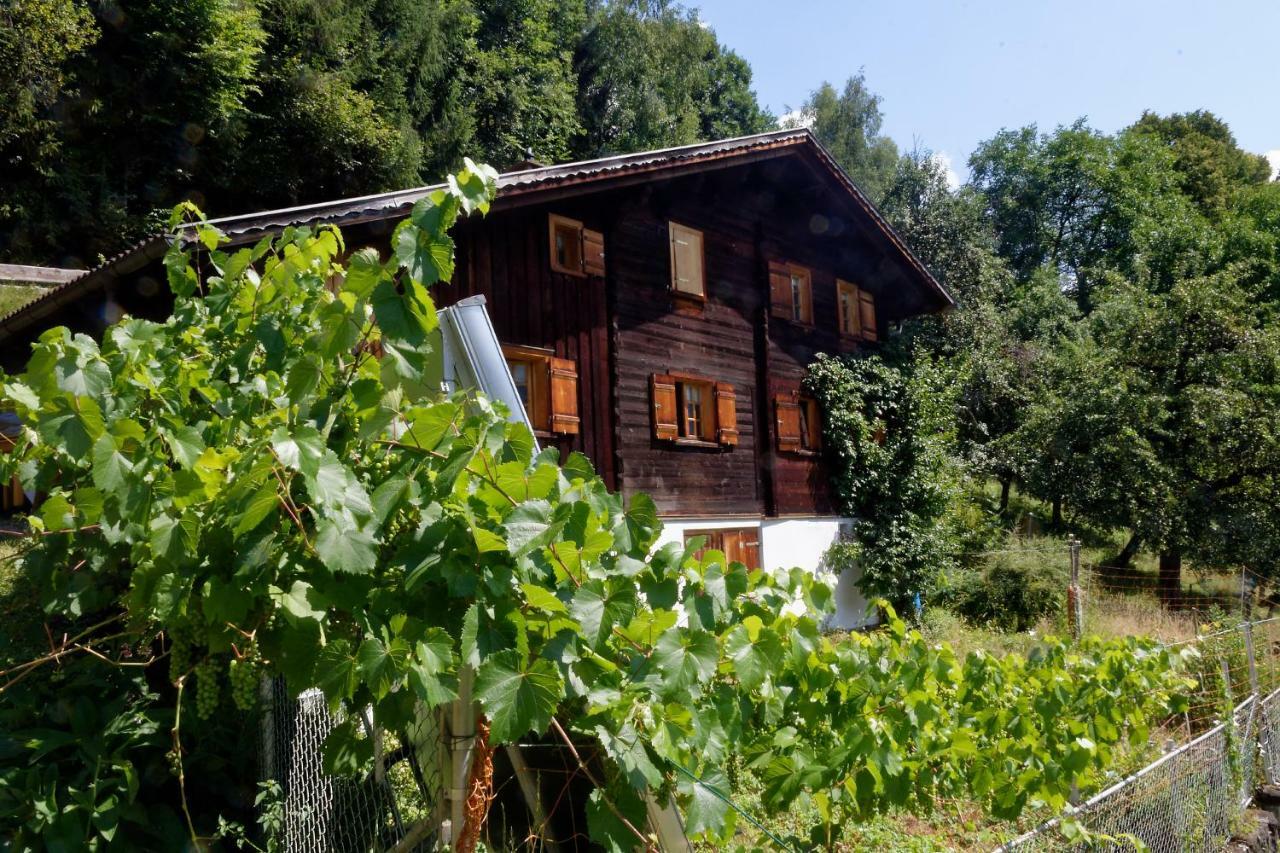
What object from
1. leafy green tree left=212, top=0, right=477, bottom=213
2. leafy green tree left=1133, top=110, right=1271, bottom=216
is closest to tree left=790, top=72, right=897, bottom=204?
leafy green tree left=1133, top=110, right=1271, bottom=216

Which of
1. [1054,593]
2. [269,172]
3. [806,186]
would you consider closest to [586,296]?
[806,186]

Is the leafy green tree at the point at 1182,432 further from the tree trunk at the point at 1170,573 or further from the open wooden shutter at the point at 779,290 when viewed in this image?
the open wooden shutter at the point at 779,290

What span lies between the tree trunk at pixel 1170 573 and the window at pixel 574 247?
11730mm

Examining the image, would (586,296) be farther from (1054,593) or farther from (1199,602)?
(1199,602)

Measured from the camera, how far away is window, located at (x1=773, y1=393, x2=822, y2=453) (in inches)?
600

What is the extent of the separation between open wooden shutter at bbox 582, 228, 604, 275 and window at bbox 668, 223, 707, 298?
1.42m

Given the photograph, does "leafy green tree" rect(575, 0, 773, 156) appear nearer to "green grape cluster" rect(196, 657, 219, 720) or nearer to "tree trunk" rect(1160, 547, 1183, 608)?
"tree trunk" rect(1160, 547, 1183, 608)

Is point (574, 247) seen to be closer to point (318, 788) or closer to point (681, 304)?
point (681, 304)

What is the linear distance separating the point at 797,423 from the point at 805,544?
1.93 metres

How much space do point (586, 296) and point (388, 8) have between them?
19.3 metres

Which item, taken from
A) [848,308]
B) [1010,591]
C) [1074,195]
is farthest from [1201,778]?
[1074,195]

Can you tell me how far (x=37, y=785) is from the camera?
2.63 m

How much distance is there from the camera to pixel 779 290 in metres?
15.7

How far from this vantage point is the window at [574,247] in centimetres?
1197
